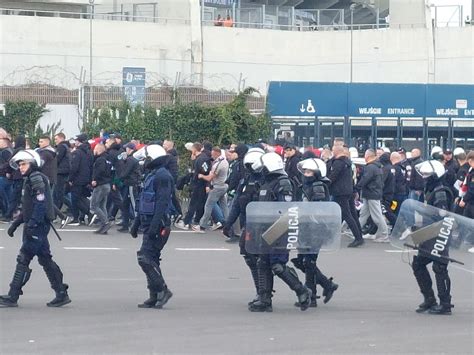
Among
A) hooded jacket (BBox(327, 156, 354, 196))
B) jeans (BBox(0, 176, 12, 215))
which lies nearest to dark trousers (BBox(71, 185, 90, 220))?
jeans (BBox(0, 176, 12, 215))

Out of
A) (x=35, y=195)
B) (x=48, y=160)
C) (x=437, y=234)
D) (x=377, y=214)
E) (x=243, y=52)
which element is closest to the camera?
(x=35, y=195)

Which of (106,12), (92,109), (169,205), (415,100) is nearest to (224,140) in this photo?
(92,109)

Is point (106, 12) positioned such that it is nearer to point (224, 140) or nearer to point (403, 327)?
point (224, 140)

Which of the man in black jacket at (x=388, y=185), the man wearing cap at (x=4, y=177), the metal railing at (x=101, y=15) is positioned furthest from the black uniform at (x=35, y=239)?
the metal railing at (x=101, y=15)

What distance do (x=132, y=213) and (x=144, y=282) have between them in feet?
22.3

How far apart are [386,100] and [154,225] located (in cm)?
2192

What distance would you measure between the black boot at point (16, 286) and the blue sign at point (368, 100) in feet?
63.0

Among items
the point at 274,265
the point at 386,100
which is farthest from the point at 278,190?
the point at 386,100

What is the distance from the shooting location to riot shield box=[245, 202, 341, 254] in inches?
421

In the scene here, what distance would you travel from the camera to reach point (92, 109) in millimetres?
26766

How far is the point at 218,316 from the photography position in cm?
1036

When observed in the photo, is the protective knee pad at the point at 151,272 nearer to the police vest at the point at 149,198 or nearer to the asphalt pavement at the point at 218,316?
the asphalt pavement at the point at 218,316

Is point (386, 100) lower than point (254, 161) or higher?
higher

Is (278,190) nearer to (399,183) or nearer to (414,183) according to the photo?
(399,183)
